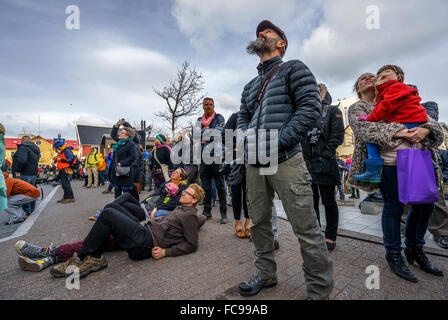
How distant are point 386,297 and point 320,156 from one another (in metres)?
1.65

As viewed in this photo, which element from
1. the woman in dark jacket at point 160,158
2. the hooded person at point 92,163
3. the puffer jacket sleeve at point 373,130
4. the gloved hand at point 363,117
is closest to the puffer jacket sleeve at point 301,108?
the puffer jacket sleeve at point 373,130

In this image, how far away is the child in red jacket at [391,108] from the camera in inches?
82.2

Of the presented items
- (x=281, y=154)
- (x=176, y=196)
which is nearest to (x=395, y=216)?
(x=281, y=154)

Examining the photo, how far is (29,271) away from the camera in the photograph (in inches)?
93.4

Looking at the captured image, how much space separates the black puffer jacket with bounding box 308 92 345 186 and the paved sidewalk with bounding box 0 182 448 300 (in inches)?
37.0

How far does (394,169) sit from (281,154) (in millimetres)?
1345

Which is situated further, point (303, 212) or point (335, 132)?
point (335, 132)

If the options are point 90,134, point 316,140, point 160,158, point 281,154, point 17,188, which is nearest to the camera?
point 281,154

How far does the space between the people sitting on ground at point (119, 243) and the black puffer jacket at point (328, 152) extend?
1.67m

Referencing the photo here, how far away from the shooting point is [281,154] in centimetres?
170

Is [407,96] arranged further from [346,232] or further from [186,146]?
[186,146]

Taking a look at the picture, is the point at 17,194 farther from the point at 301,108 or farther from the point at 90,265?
the point at 301,108

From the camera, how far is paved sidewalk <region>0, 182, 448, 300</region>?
187 centimetres

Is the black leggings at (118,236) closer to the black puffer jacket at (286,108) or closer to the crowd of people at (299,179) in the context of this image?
the crowd of people at (299,179)
